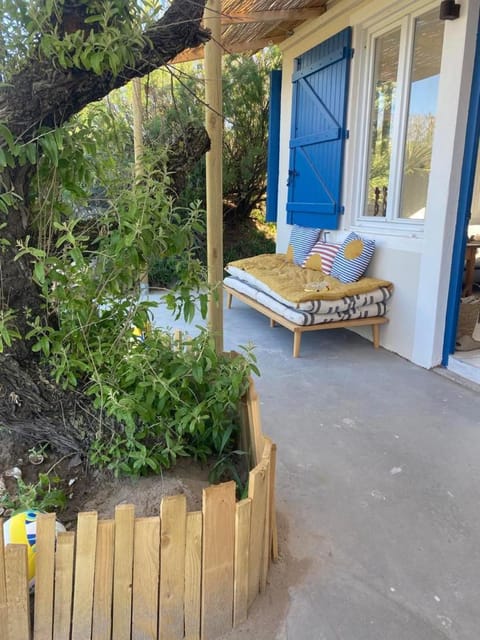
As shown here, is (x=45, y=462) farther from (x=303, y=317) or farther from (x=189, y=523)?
(x=303, y=317)

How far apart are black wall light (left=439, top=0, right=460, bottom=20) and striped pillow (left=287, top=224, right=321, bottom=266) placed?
86.7 inches

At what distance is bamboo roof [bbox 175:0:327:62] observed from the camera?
3.92 metres

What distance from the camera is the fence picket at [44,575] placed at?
108 centimetres

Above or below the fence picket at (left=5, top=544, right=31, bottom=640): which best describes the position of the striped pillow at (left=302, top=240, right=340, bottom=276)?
above

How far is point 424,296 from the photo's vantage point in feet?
10.9

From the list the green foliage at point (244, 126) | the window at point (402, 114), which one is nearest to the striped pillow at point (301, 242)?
the window at point (402, 114)

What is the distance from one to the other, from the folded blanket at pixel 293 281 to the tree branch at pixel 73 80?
231 centimetres

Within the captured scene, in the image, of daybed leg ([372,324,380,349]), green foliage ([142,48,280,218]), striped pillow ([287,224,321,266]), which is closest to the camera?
daybed leg ([372,324,380,349])

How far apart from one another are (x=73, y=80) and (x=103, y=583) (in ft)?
4.14

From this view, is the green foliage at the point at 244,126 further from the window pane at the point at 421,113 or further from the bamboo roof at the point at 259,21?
the window pane at the point at 421,113

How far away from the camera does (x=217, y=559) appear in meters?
1.17

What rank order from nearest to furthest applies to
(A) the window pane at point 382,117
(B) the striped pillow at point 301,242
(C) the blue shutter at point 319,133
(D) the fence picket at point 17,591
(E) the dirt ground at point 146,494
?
(D) the fence picket at point 17,591
(E) the dirt ground at point 146,494
(A) the window pane at point 382,117
(C) the blue shutter at point 319,133
(B) the striped pillow at point 301,242

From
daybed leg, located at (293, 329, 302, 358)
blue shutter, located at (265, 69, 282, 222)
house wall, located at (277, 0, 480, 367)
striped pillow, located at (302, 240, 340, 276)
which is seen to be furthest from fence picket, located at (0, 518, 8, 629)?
blue shutter, located at (265, 69, 282, 222)

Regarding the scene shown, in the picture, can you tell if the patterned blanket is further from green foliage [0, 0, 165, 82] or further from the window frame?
green foliage [0, 0, 165, 82]
